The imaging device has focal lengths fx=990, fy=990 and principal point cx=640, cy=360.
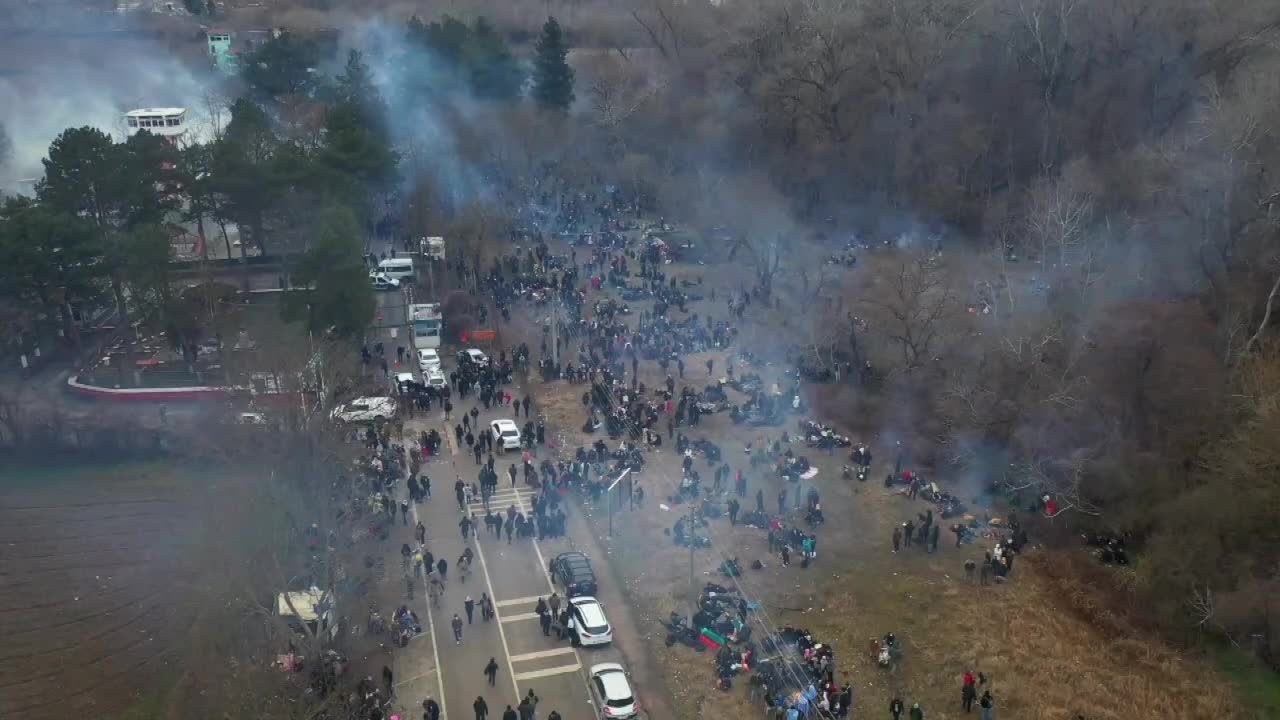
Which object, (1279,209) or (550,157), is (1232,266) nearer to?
(1279,209)

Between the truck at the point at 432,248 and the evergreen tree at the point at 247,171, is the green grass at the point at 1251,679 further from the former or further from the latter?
the evergreen tree at the point at 247,171

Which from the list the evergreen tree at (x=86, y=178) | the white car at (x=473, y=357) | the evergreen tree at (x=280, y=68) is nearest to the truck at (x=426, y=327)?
the white car at (x=473, y=357)

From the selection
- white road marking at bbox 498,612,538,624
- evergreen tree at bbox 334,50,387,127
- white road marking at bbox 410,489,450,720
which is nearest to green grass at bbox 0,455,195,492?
white road marking at bbox 410,489,450,720

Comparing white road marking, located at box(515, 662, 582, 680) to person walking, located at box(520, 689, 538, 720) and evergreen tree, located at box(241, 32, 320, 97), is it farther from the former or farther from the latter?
evergreen tree, located at box(241, 32, 320, 97)

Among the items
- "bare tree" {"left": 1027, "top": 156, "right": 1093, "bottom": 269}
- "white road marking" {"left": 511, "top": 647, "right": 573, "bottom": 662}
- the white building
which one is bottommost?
"white road marking" {"left": 511, "top": 647, "right": 573, "bottom": 662}

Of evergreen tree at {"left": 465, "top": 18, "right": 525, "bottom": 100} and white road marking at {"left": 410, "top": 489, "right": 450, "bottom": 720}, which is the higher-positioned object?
evergreen tree at {"left": 465, "top": 18, "right": 525, "bottom": 100}

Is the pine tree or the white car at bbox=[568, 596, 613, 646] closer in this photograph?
the white car at bbox=[568, 596, 613, 646]

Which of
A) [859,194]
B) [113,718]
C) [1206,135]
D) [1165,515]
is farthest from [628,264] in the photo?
[113,718]
